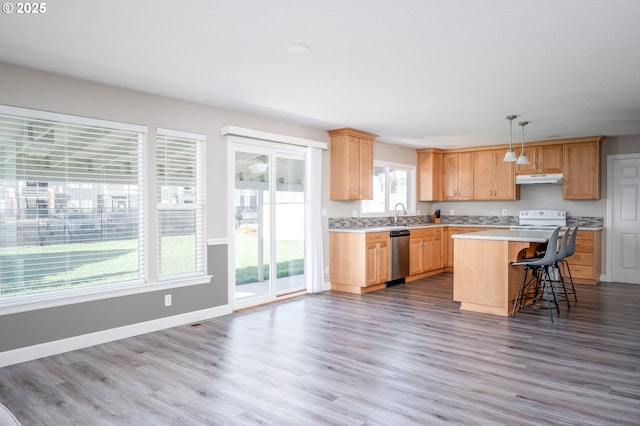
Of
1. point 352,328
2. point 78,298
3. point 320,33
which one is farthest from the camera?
point 352,328

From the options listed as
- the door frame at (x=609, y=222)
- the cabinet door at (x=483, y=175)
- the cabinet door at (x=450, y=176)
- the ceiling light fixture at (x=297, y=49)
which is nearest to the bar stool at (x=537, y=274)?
the door frame at (x=609, y=222)

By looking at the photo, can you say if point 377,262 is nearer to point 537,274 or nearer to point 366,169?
point 366,169

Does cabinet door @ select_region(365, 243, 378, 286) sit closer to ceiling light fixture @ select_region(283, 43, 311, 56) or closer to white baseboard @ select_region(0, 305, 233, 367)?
white baseboard @ select_region(0, 305, 233, 367)

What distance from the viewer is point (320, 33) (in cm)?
288

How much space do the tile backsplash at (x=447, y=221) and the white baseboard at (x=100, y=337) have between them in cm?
251

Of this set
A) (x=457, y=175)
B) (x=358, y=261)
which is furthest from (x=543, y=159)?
(x=358, y=261)

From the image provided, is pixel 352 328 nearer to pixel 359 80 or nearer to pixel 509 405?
pixel 509 405

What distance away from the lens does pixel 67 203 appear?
3.81 metres

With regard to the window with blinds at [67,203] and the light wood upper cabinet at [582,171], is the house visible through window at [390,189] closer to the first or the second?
the light wood upper cabinet at [582,171]

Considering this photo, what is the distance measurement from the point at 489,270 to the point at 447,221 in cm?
393

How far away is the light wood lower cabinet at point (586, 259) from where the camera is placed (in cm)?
679

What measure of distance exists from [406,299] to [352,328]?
5.39 ft

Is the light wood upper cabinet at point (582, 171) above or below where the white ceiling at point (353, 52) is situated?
below

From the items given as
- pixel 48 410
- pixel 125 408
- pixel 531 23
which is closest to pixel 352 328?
pixel 125 408
